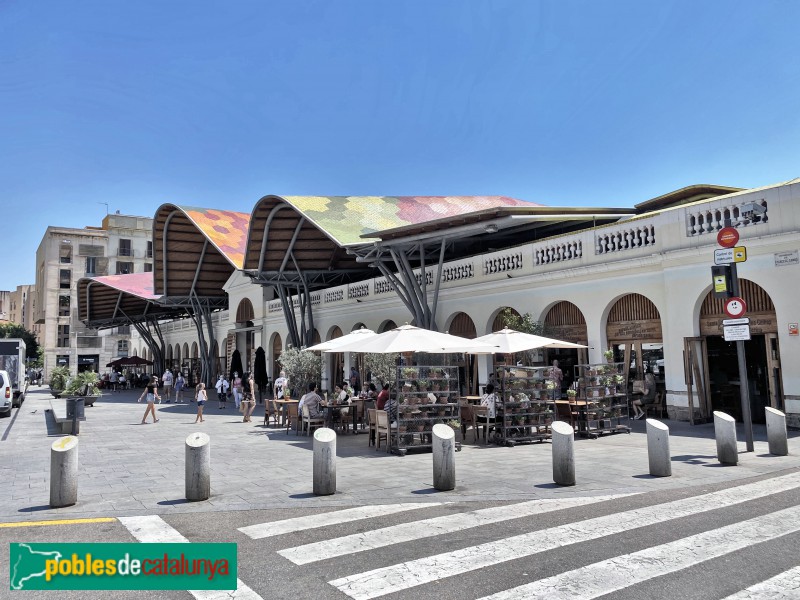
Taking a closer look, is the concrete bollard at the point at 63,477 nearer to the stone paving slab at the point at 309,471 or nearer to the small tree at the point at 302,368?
the stone paving slab at the point at 309,471

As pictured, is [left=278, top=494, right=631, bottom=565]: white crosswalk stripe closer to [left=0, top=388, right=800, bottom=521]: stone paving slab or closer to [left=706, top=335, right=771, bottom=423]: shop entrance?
[left=0, top=388, right=800, bottom=521]: stone paving slab

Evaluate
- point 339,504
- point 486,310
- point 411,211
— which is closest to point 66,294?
point 411,211

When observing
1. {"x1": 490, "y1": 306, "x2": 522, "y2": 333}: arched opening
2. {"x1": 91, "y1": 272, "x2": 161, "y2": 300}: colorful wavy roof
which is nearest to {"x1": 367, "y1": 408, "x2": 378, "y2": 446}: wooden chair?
{"x1": 490, "y1": 306, "x2": 522, "y2": 333}: arched opening

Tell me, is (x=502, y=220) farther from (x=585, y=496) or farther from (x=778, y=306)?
(x=585, y=496)

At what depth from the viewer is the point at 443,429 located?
28.7ft

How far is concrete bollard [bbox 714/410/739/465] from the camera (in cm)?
980

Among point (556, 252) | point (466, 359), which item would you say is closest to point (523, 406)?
point (556, 252)

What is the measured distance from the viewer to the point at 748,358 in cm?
1570

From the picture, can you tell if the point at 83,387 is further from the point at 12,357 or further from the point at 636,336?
the point at 636,336

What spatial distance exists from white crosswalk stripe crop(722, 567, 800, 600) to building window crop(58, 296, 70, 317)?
278 ft

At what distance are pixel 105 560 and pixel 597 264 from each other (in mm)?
15742

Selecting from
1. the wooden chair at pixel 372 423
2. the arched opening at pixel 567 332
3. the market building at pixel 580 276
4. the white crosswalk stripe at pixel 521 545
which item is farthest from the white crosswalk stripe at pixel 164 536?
the arched opening at pixel 567 332

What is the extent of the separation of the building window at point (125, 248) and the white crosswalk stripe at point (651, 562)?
83.8 meters

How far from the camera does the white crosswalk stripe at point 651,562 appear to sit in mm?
4699
